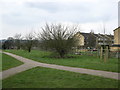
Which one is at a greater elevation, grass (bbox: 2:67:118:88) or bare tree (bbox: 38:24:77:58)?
bare tree (bbox: 38:24:77:58)

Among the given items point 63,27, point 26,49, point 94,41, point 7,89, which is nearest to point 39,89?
point 7,89

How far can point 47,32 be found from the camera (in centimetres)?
2173

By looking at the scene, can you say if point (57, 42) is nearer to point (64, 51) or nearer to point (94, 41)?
point (64, 51)

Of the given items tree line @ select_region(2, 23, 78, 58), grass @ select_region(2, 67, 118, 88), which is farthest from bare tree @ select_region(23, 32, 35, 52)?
grass @ select_region(2, 67, 118, 88)

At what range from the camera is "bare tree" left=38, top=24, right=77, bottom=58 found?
21125mm

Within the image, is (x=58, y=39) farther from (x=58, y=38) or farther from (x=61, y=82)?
(x=61, y=82)

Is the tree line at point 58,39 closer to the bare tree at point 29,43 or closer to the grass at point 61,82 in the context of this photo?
the grass at point 61,82

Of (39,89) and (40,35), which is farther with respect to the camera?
(40,35)

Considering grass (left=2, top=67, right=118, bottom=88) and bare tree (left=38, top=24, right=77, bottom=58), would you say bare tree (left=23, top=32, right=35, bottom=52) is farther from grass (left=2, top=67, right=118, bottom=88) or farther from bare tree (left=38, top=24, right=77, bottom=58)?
grass (left=2, top=67, right=118, bottom=88)

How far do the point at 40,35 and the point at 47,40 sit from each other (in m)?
1.56

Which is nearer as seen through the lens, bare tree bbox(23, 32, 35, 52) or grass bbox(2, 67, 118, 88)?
grass bbox(2, 67, 118, 88)

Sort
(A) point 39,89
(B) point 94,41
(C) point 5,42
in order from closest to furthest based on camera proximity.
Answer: (A) point 39,89 < (B) point 94,41 < (C) point 5,42

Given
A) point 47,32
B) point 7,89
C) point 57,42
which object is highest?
point 47,32

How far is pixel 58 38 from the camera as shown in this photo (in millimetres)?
21188
